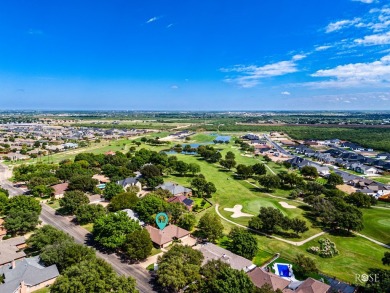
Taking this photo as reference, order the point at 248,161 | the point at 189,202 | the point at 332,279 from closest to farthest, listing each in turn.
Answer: the point at 332,279, the point at 189,202, the point at 248,161

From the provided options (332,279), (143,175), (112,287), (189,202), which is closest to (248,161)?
(143,175)

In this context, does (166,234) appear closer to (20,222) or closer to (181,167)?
(20,222)

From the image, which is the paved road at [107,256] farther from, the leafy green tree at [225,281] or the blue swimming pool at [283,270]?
the blue swimming pool at [283,270]

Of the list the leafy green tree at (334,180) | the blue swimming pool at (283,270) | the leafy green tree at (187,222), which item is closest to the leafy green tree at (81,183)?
the leafy green tree at (187,222)

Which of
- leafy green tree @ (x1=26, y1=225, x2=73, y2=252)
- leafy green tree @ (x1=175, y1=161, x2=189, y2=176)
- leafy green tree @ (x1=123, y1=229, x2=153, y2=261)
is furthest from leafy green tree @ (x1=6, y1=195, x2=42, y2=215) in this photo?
leafy green tree @ (x1=175, y1=161, x2=189, y2=176)

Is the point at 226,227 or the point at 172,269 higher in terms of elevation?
the point at 172,269

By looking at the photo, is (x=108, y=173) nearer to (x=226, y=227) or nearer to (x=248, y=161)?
(x=226, y=227)
